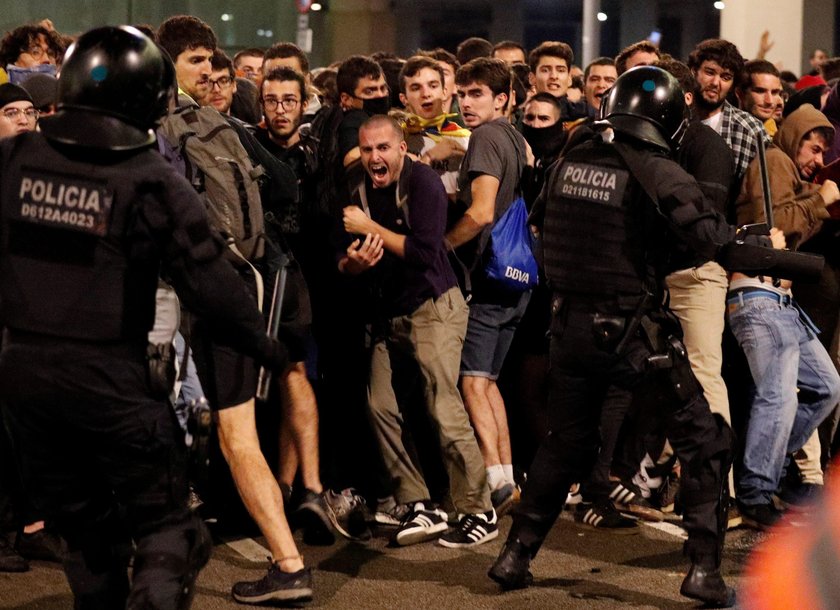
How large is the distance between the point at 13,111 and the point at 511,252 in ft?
8.14

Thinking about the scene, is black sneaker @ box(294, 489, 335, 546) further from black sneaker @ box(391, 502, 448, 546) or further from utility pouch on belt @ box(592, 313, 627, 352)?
utility pouch on belt @ box(592, 313, 627, 352)

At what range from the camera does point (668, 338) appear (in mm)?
5891

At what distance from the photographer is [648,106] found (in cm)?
575

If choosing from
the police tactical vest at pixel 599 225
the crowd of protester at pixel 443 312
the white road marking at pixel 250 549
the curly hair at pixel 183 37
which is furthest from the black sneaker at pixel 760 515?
the curly hair at pixel 183 37

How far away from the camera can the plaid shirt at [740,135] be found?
7.37 meters

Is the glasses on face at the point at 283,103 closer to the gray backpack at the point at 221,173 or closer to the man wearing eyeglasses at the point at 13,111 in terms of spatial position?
the gray backpack at the point at 221,173

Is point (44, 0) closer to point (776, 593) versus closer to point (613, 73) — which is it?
point (613, 73)

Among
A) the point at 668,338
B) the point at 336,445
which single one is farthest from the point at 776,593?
the point at 336,445

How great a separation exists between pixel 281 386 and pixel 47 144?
9.07 ft

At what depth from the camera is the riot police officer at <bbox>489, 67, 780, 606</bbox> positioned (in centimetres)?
574

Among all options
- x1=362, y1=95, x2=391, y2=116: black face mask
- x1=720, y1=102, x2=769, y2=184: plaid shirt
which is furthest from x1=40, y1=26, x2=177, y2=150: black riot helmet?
x1=720, y1=102, x2=769, y2=184: plaid shirt

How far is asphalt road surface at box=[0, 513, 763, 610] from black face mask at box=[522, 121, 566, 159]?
6.72 feet

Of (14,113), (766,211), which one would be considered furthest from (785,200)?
(14,113)

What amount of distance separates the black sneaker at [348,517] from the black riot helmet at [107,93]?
3001 millimetres
